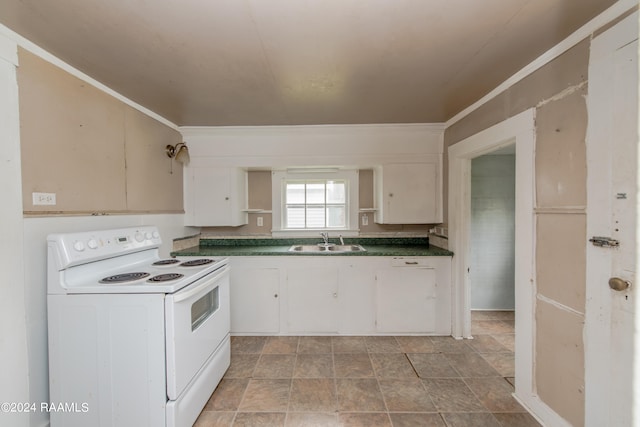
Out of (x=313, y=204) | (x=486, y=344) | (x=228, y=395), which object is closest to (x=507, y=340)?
(x=486, y=344)

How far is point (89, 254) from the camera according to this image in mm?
1512

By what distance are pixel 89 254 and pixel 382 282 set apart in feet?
7.75

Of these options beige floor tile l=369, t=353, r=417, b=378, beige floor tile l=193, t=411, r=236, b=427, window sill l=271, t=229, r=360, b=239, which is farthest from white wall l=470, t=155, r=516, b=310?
beige floor tile l=193, t=411, r=236, b=427

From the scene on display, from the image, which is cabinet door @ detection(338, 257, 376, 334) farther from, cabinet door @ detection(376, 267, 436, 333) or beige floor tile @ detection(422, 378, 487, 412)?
beige floor tile @ detection(422, 378, 487, 412)

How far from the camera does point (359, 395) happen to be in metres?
1.80

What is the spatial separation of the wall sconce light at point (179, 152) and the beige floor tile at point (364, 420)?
269 centimetres

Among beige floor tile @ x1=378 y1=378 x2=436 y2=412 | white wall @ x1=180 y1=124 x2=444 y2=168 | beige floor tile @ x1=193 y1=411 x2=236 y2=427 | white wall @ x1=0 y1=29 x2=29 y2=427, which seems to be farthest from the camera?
white wall @ x1=180 y1=124 x2=444 y2=168

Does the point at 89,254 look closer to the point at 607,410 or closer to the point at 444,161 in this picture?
the point at 607,410

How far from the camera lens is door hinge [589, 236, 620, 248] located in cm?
114

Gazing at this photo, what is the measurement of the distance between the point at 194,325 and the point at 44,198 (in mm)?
1140

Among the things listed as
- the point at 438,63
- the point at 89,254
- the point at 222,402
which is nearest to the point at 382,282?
the point at 222,402

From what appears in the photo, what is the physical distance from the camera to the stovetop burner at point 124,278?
146 cm

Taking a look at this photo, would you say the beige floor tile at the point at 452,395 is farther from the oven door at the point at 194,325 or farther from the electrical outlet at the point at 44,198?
the electrical outlet at the point at 44,198

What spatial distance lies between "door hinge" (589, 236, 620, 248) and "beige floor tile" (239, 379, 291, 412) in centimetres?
201
